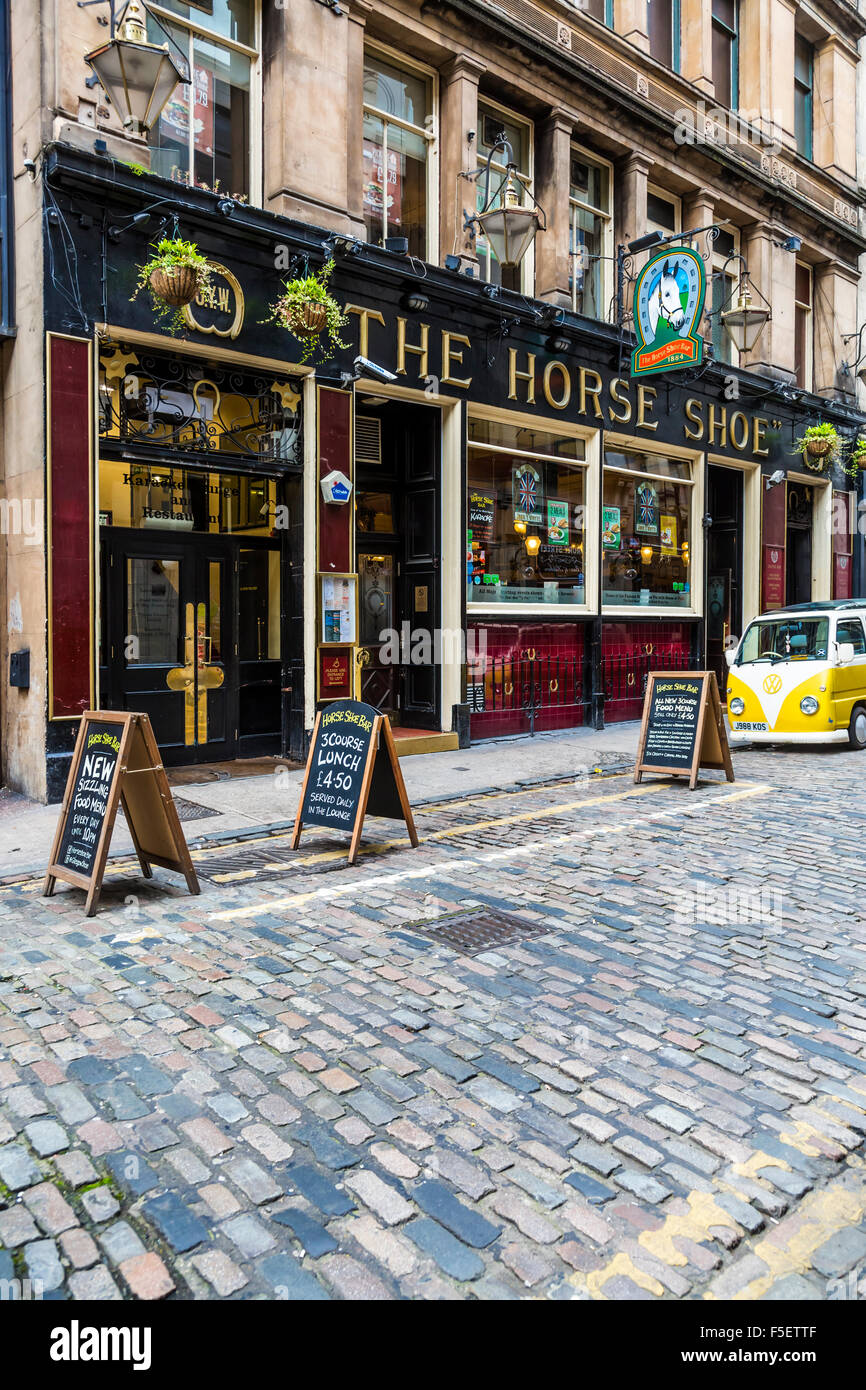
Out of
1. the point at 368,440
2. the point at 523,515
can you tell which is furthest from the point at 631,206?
the point at 368,440

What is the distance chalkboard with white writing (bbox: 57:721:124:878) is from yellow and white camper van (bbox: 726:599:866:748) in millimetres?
9100

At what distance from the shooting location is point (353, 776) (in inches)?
280

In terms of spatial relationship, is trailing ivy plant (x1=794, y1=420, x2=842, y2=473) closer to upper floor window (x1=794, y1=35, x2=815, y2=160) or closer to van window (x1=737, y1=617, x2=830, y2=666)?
upper floor window (x1=794, y1=35, x2=815, y2=160)

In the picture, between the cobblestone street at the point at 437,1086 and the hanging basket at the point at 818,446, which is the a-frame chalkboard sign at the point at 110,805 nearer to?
the cobblestone street at the point at 437,1086

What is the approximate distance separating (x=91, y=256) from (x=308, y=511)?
10.8ft

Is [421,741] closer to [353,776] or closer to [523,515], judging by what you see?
[523,515]

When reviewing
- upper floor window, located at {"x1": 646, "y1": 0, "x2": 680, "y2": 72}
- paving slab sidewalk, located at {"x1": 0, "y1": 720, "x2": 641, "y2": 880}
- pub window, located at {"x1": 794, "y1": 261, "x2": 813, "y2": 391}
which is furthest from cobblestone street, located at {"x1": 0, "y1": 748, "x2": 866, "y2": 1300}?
pub window, located at {"x1": 794, "y1": 261, "x2": 813, "y2": 391}

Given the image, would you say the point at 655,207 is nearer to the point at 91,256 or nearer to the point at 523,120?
the point at 523,120

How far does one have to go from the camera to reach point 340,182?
1103 cm

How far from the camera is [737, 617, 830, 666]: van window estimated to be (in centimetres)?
1280

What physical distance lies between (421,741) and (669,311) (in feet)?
24.2

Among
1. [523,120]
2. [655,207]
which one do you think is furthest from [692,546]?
[523,120]

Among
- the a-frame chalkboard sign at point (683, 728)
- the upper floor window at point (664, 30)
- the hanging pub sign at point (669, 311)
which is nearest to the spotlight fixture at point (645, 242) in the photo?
the hanging pub sign at point (669, 311)

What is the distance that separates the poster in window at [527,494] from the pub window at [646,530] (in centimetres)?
152
